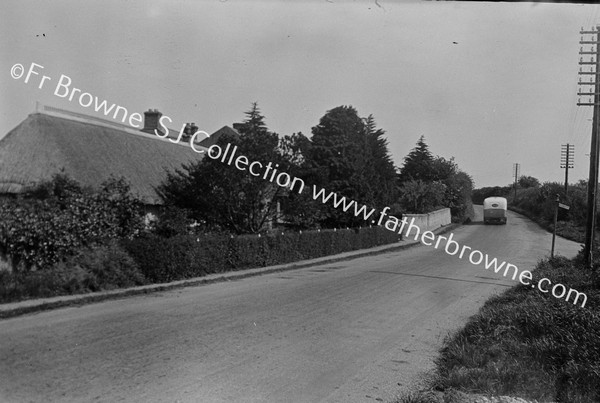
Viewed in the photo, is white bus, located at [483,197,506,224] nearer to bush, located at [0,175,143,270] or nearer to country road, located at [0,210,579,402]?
country road, located at [0,210,579,402]

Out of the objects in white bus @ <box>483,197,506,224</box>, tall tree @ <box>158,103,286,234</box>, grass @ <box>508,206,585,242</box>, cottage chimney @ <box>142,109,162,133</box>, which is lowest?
tall tree @ <box>158,103,286,234</box>

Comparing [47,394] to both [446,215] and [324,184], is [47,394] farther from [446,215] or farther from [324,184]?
[446,215]

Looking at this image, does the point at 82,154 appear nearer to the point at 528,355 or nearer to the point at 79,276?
the point at 79,276

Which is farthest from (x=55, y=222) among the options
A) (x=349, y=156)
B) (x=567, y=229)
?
(x=567, y=229)

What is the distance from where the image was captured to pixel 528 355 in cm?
613

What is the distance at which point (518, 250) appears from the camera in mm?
25266

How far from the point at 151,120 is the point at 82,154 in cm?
799

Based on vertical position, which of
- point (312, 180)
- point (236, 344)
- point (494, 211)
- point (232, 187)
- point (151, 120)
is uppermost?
point (494, 211)

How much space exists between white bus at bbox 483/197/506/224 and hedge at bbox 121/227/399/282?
24896mm

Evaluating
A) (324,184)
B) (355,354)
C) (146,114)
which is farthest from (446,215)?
(355,354)

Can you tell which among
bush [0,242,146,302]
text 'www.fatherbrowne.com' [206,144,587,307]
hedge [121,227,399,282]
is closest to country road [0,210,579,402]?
bush [0,242,146,302]

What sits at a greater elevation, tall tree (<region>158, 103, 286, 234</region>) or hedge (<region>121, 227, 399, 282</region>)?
tall tree (<region>158, 103, 286, 234</region>)

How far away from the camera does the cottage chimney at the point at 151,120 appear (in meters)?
23.5

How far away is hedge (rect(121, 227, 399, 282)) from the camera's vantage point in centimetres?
1243
